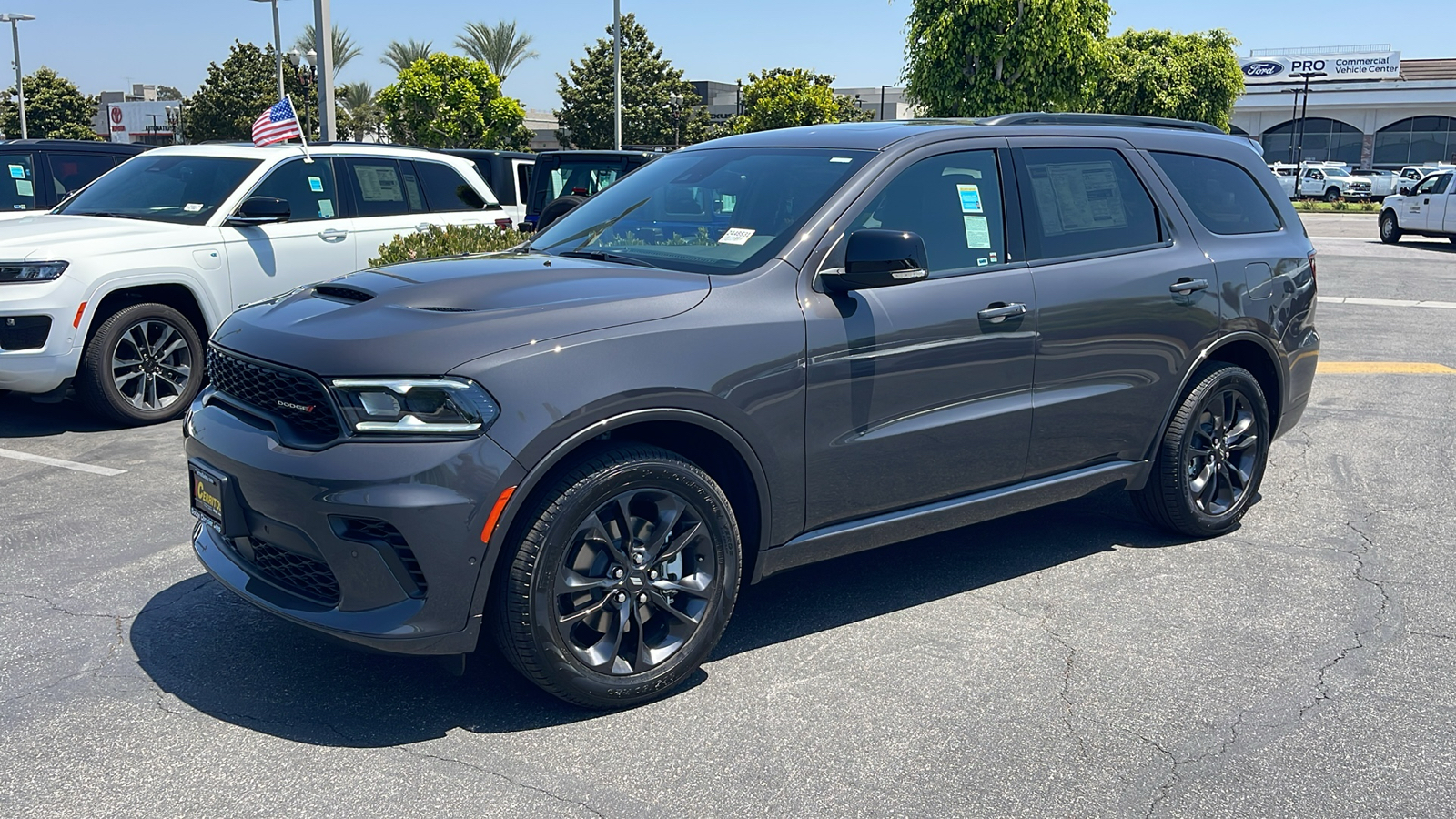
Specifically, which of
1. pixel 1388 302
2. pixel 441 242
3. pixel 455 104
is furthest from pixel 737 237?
pixel 455 104

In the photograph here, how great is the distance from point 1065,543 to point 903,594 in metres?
1.15

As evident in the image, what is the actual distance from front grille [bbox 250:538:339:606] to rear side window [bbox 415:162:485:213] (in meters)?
6.71

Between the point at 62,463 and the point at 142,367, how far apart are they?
1.18m

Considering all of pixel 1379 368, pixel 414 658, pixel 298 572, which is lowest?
pixel 1379 368

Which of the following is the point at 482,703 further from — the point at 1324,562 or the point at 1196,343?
the point at 1324,562

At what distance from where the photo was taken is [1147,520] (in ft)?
18.6

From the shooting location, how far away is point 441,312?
3.59m

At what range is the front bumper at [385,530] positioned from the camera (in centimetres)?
330

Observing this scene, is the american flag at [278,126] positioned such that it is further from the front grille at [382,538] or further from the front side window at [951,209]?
the front grille at [382,538]

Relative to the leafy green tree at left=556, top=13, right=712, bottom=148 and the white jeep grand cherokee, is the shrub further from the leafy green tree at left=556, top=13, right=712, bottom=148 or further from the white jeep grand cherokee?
the leafy green tree at left=556, top=13, right=712, bottom=148

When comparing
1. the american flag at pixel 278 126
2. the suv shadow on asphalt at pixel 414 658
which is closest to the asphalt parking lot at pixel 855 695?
the suv shadow on asphalt at pixel 414 658

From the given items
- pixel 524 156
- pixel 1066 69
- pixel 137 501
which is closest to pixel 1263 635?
pixel 137 501

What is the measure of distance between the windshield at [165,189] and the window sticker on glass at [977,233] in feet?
19.3

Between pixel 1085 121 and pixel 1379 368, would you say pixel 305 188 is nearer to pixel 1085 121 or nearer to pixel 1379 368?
pixel 1085 121
